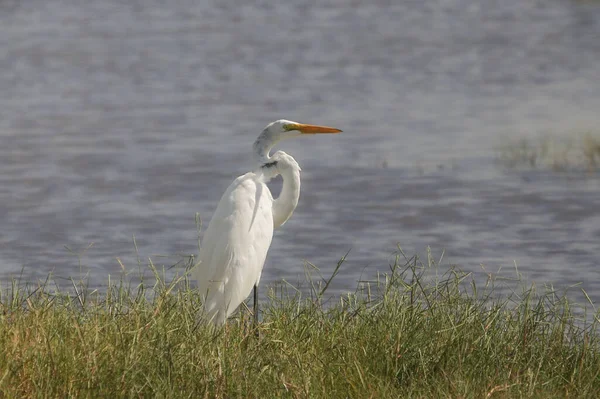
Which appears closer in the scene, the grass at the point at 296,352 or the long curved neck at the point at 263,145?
the grass at the point at 296,352

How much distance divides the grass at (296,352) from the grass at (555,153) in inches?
253

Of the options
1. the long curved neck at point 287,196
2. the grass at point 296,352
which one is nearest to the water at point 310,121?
the long curved neck at point 287,196

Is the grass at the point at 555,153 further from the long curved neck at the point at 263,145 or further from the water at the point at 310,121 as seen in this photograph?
the long curved neck at the point at 263,145

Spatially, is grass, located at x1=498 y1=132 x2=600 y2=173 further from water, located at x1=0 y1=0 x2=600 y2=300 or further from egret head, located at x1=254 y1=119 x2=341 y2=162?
egret head, located at x1=254 y1=119 x2=341 y2=162

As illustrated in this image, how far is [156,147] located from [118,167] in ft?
3.05

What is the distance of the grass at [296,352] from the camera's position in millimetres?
4566

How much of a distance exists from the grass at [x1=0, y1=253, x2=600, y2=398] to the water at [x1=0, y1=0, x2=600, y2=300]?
78.6 inches

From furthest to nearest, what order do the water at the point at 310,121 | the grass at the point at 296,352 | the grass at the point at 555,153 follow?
1. the grass at the point at 555,153
2. the water at the point at 310,121
3. the grass at the point at 296,352

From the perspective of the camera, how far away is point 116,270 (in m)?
8.38

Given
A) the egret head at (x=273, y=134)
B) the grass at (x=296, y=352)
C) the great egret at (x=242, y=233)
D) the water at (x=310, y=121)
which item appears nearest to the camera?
the grass at (x=296, y=352)

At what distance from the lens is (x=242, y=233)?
19.8 ft

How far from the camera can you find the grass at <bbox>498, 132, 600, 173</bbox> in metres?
11.8

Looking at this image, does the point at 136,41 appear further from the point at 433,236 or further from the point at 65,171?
the point at 433,236

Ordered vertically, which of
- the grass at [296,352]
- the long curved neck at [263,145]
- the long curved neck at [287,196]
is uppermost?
the long curved neck at [263,145]
